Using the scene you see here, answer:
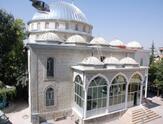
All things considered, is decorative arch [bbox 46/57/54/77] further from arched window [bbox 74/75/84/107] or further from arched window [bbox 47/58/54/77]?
arched window [bbox 74/75/84/107]

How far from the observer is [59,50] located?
45.4 ft

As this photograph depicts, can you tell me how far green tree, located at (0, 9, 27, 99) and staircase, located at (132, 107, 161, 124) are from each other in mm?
14553

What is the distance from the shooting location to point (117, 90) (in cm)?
1496

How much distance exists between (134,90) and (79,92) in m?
6.71

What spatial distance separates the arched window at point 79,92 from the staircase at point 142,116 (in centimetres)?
553

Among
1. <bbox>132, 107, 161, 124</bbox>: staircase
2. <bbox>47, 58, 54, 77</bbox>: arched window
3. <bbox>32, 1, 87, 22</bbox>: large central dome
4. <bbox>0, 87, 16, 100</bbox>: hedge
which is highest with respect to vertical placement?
<bbox>32, 1, 87, 22</bbox>: large central dome

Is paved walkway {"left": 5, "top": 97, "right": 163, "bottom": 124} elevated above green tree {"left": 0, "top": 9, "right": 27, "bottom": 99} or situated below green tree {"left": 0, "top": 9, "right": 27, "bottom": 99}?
below

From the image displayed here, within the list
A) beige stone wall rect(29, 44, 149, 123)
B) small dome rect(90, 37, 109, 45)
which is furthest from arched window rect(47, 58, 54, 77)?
small dome rect(90, 37, 109, 45)

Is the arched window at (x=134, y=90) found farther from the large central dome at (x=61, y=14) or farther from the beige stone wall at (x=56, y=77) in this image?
the large central dome at (x=61, y=14)

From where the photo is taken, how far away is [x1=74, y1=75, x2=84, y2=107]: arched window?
13.3 m

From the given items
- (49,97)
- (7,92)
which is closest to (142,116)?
(49,97)

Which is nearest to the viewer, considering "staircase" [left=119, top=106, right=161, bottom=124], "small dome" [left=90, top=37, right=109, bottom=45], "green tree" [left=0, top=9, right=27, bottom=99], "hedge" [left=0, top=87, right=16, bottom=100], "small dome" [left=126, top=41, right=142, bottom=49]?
"staircase" [left=119, top=106, right=161, bottom=124]

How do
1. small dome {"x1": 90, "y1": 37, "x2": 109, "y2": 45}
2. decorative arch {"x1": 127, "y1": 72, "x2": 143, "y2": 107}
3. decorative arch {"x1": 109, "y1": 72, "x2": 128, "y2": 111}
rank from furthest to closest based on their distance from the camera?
small dome {"x1": 90, "y1": 37, "x2": 109, "y2": 45} < decorative arch {"x1": 127, "y1": 72, "x2": 143, "y2": 107} < decorative arch {"x1": 109, "y1": 72, "x2": 128, "y2": 111}

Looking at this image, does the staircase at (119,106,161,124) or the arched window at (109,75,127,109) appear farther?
the arched window at (109,75,127,109)
